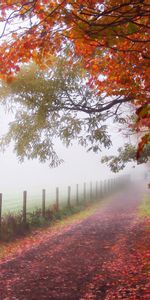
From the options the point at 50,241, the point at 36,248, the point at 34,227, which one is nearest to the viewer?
the point at 36,248

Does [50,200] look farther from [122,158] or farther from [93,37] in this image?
[93,37]

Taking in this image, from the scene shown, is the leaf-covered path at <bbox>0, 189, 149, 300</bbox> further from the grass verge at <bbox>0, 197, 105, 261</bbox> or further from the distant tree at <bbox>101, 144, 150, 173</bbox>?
the distant tree at <bbox>101, 144, 150, 173</bbox>

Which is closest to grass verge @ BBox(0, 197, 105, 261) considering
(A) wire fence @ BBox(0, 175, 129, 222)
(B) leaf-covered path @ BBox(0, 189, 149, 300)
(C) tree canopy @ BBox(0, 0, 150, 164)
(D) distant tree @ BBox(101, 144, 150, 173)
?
(B) leaf-covered path @ BBox(0, 189, 149, 300)

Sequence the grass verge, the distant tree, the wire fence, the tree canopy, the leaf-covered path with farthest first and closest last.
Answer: the distant tree, the wire fence, the grass verge, the leaf-covered path, the tree canopy

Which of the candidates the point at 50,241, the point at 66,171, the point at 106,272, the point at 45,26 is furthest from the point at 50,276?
the point at 66,171

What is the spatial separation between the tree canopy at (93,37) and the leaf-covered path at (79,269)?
3.64 metres

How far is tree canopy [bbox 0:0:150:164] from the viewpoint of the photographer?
4.74m

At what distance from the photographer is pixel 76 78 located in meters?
13.7

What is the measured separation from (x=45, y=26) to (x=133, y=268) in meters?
6.00

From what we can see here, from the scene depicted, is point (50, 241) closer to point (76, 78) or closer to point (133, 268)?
point (133, 268)

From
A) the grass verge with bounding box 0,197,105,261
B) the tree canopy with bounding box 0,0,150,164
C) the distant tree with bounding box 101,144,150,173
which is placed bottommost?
the grass verge with bounding box 0,197,105,261

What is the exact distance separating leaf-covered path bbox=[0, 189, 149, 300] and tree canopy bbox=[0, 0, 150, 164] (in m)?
3.64

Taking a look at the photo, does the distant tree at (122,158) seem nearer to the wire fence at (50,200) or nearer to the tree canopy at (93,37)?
the wire fence at (50,200)

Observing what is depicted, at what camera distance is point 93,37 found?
4.82 metres
